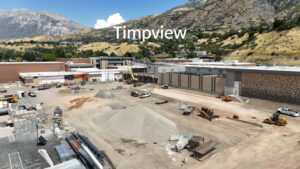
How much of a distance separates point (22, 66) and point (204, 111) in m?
69.3

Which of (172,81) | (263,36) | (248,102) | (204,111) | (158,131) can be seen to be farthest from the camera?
(263,36)

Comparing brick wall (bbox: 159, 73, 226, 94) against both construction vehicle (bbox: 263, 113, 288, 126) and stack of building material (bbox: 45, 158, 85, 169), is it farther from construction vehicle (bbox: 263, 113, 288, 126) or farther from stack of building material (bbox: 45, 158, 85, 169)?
stack of building material (bbox: 45, 158, 85, 169)

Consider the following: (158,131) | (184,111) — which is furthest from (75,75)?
(158,131)

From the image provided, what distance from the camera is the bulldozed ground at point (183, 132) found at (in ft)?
59.4

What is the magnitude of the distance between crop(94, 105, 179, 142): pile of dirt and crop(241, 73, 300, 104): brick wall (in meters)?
23.1

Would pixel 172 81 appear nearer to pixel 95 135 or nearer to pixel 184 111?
pixel 184 111

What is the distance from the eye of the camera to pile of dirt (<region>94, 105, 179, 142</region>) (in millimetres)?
23547

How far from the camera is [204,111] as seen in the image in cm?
3209

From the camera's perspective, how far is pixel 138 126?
24.8 meters

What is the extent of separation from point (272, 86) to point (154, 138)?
27.7 metres

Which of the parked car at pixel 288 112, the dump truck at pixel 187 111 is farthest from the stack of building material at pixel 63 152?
the parked car at pixel 288 112

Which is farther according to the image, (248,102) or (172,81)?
(172,81)

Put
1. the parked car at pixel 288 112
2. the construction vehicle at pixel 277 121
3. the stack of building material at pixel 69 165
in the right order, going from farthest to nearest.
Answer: the parked car at pixel 288 112 → the construction vehicle at pixel 277 121 → the stack of building material at pixel 69 165

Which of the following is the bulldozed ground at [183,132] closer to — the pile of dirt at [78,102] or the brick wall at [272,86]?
the pile of dirt at [78,102]
